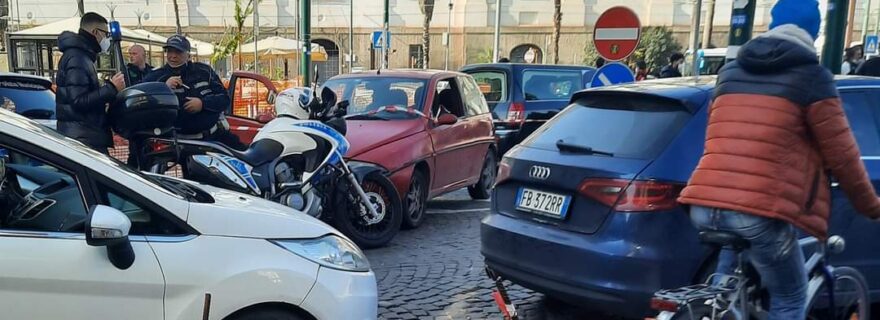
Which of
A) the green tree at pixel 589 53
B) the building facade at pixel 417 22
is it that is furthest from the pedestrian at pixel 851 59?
the building facade at pixel 417 22

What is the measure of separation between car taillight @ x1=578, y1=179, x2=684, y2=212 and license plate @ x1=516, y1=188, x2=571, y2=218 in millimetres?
241

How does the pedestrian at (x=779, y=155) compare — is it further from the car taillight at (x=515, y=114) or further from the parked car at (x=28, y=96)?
the car taillight at (x=515, y=114)

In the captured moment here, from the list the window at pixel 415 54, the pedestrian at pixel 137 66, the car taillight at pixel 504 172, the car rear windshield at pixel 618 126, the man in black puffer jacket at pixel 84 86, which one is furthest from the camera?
the window at pixel 415 54

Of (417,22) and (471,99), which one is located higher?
(417,22)

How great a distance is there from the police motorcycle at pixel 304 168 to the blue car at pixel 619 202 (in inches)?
78.0

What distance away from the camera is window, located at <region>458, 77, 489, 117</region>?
7984 millimetres

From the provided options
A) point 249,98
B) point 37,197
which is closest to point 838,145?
point 37,197

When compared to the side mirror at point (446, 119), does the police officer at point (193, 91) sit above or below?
above

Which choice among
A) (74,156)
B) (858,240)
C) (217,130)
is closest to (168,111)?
(217,130)

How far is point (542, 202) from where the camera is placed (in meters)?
3.84

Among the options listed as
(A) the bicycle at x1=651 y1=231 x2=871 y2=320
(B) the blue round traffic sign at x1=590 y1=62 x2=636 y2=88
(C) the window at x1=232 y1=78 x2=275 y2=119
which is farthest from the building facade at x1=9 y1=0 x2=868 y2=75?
(A) the bicycle at x1=651 y1=231 x2=871 y2=320

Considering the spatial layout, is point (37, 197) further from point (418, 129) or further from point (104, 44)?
point (418, 129)

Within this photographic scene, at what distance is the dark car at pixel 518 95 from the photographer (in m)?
10.6

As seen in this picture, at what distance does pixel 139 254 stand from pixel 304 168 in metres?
3.12
